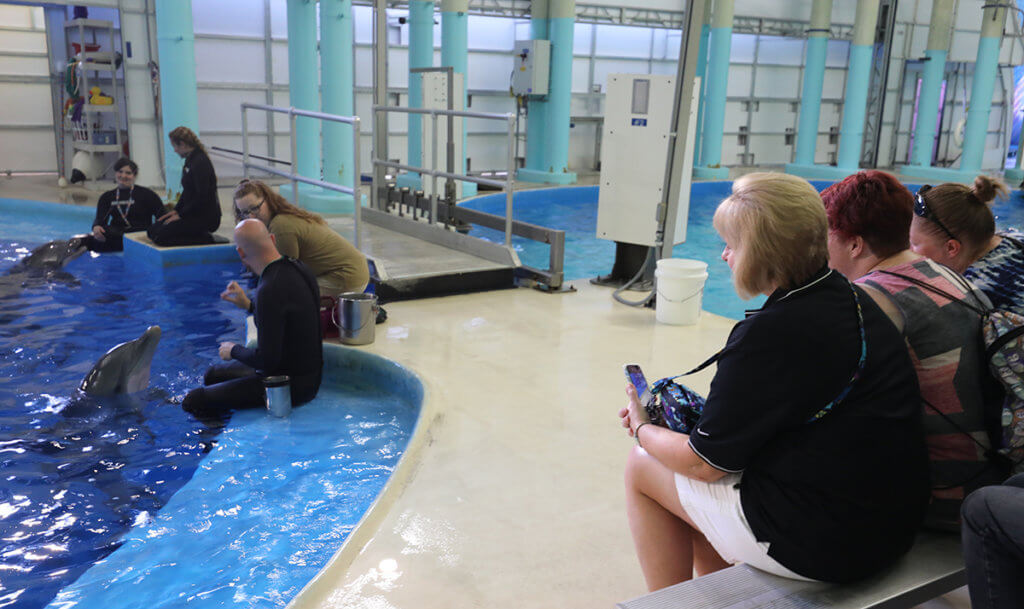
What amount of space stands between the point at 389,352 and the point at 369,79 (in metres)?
10.8

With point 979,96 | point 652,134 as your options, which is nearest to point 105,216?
point 652,134

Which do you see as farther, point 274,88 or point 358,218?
point 274,88

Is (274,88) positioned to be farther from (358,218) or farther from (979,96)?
(979,96)

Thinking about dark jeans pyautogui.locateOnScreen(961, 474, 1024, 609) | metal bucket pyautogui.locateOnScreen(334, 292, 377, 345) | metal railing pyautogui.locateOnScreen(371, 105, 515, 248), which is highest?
metal railing pyautogui.locateOnScreen(371, 105, 515, 248)

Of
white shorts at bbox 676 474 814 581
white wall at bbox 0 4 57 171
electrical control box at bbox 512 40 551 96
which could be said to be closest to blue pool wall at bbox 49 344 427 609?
white shorts at bbox 676 474 814 581

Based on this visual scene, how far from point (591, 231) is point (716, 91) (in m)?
6.36

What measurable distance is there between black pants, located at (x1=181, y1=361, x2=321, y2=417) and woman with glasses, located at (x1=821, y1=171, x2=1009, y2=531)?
291cm

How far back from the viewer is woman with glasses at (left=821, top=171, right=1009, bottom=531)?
192 centimetres

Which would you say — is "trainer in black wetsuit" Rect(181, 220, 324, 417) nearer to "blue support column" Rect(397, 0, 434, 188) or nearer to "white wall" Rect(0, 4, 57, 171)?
"blue support column" Rect(397, 0, 434, 188)

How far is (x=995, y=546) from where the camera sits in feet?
4.93

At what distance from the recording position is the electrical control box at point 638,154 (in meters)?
5.93

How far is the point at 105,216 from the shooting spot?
7.93 metres

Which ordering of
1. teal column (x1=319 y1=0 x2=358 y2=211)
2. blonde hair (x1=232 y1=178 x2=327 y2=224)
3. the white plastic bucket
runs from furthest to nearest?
1. teal column (x1=319 y1=0 x2=358 y2=211)
2. the white plastic bucket
3. blonde hair (x1=232 y1=178 x2=327 y2=224)

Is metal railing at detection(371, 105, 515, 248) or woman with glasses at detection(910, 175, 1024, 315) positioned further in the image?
metal railing at detection(371, 105, 515, 248)
